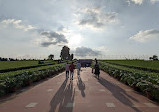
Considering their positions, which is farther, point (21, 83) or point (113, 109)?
point (21, 83)

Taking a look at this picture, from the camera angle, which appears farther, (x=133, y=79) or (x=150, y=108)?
(x=133, y=79)

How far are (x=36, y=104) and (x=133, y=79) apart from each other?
6.89 meters

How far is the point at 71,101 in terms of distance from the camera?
275 inches

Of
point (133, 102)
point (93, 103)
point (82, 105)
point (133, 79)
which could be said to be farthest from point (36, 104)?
point (133, 79)

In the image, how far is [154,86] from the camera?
7.16 meters

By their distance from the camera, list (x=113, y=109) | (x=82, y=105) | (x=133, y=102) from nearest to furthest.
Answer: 1. (x=113, y=109)
2. (x=82, y=105)
3. (x=133, y=102)

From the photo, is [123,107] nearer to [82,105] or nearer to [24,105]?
[82,105]

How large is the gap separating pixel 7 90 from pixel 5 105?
96.2 inches

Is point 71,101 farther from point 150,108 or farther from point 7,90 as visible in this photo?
point 7,90

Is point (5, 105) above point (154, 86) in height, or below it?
below

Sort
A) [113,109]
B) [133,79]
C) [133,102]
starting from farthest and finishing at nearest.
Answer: [133,79]
[133,102]
[113,109]

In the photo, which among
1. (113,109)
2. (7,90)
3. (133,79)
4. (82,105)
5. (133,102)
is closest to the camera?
(113,109)

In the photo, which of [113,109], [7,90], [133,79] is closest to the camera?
[113,109]

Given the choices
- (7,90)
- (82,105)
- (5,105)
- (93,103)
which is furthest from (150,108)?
(7,90)
